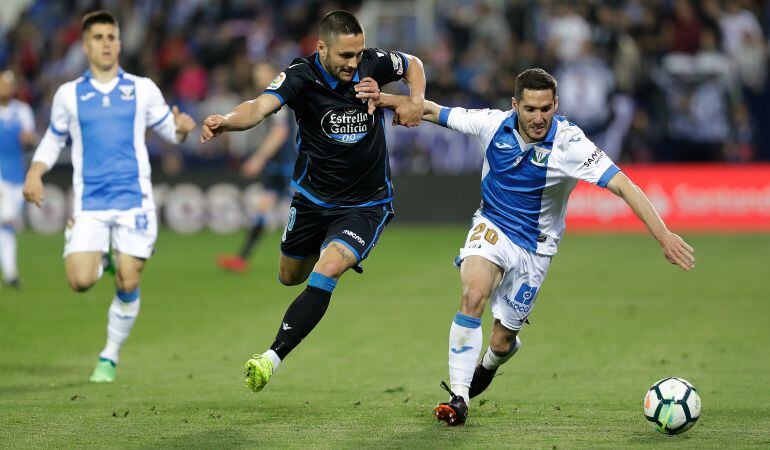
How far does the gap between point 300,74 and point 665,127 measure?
15128mm

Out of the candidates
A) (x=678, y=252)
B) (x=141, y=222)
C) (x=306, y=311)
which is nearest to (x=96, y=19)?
(x=141, y=222)

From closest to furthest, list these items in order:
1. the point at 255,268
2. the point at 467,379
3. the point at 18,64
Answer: the point at 467,379, the point at 255,268, the point at 18,64

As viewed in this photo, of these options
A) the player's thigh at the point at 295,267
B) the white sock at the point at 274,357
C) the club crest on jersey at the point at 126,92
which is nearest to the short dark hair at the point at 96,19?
the club crest on jersey at the point at 126,92

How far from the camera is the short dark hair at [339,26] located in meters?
7.33

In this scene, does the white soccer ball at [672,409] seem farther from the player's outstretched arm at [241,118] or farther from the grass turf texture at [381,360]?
the player's outstretched arm at [241,118]

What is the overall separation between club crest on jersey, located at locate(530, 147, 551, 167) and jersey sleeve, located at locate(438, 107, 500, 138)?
12.1 inches

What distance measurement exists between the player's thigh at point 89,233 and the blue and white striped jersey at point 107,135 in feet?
0.20

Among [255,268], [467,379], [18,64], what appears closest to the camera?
[467,379]

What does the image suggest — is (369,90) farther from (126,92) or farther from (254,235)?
(254,235)

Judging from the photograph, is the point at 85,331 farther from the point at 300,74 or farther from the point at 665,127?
the point at 665,127

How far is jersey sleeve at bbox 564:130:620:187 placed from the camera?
708 cm

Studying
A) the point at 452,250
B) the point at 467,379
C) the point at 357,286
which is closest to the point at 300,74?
the point at 467,379

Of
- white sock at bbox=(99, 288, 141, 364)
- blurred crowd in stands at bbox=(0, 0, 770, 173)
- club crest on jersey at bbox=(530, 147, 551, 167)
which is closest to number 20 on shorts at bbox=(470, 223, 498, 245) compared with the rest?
club crest on jersey at bbox=(530, 147, 551, 167)

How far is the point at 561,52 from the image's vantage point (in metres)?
21.9
